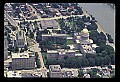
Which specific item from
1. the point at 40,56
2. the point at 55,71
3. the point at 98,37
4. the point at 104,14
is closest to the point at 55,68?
the point at 55,71

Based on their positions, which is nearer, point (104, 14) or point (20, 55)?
point (20, 55)

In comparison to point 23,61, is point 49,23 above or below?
above

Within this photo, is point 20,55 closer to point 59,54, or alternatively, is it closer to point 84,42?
point 59,54

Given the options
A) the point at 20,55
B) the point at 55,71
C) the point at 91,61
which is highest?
the point at 20,55

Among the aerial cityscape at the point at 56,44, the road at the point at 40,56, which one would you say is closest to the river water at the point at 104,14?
the aerial cityscape at the point at 56,44

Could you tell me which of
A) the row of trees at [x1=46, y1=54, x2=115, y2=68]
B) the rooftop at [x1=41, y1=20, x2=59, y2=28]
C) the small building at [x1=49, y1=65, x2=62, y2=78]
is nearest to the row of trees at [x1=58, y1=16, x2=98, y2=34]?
the rooftop at [x1=41, y1=20, x2=59, y2=28]

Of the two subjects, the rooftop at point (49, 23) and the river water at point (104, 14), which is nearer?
the river water at point (104, 14)

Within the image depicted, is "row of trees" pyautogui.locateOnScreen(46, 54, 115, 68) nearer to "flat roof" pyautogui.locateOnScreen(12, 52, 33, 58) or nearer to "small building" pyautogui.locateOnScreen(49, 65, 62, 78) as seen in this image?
"small building" pyautogui.locateOnScreen(49, 65, 62, 78)

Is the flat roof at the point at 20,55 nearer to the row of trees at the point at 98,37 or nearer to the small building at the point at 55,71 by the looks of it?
the small building at the point at 55,71
